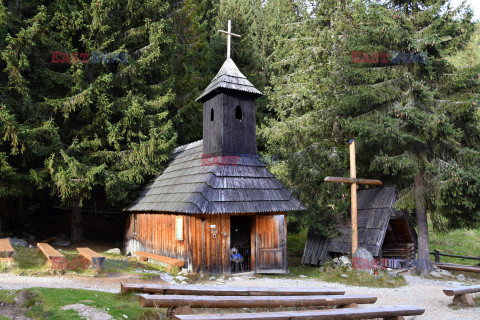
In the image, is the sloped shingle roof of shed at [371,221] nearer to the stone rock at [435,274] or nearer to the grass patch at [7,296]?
the stone rock at [435,274]

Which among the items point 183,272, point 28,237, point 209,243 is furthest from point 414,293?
point 28,237

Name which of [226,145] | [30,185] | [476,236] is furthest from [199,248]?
[476,236]

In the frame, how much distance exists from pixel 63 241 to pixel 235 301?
48.0 ft

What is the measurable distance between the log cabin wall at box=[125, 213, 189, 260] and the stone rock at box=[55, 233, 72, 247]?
9.38ft

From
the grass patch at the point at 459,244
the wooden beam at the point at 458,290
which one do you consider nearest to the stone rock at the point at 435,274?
the wooden beam at the point at 458,290

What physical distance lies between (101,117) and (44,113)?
2.62m

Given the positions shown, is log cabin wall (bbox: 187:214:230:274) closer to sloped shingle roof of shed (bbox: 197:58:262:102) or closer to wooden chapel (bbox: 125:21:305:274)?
wooden chapel (bbox: 125:21:305:274)

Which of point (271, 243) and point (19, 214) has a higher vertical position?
point (19, 214)

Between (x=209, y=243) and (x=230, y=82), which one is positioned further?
(x=230, y=82)

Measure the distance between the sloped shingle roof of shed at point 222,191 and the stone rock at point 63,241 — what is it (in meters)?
5.04

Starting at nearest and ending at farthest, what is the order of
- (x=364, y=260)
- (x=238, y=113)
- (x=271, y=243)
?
(x=364, y=260) → (x=271, y=243) → (x=238, y=113)

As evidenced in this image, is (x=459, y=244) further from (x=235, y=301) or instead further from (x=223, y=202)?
(x=235, y=301)

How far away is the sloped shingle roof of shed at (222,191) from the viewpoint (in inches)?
454

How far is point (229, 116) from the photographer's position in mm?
13445
